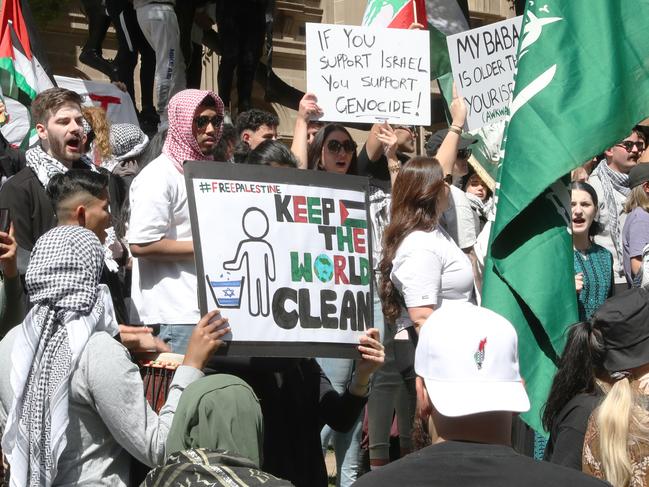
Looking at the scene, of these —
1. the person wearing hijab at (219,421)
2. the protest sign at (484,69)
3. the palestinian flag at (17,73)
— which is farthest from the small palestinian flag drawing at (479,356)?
the palestinian flag at (17,73)

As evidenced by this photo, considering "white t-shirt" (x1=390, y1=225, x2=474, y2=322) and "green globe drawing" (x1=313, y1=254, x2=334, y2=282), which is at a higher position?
"green globe drawing" (x1=313, y1=254, x2=334, y2=282)

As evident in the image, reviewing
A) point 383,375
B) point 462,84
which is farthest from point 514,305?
point 462,84

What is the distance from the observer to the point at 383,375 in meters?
7.02

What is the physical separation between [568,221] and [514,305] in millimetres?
435

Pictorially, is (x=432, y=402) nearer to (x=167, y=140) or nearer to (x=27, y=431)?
(x=27, y=431)

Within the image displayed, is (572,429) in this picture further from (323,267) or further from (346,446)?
(346,446)

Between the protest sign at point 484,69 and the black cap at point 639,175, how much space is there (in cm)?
89

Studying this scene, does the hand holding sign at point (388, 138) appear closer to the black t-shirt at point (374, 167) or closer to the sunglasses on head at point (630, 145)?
the black t-shirt at point (374, 167)

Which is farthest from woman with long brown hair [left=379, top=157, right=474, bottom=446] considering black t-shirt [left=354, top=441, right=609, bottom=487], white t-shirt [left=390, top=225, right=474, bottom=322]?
black t-shirt [left=354, top=441, right=609, bottom=487]

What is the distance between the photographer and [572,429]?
4.45 m

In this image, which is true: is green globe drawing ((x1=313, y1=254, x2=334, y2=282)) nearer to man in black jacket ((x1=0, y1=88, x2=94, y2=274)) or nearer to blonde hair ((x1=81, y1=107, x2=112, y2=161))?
man in black jacket ((x1=0, y1=88, x2=94, y2=274))

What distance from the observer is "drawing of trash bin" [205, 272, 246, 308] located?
184 inches

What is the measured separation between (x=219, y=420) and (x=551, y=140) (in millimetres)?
2310

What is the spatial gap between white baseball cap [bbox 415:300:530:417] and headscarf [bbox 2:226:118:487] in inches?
68.4
